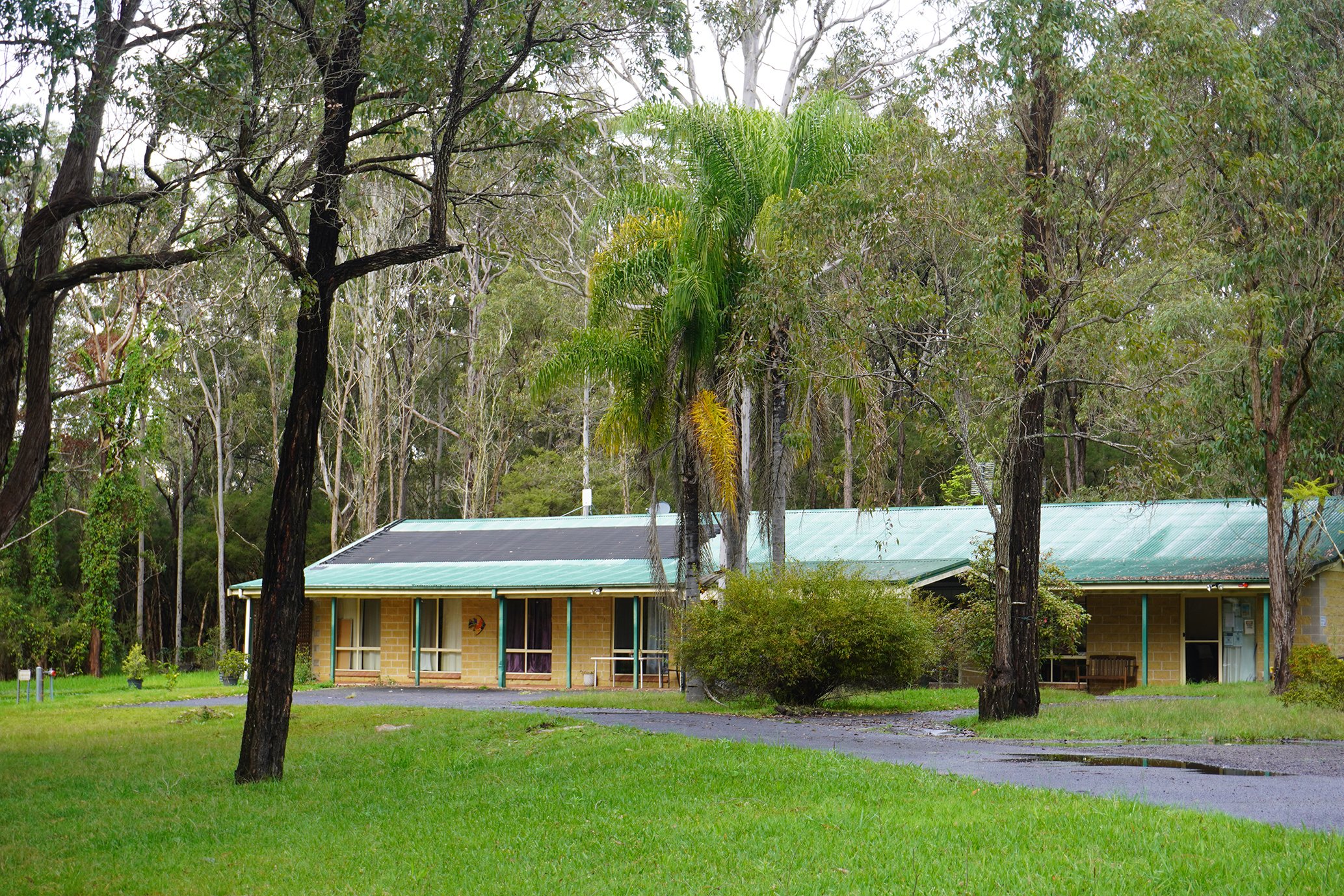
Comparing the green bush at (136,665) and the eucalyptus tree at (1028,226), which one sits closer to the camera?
the eucalyptus tree at (1028,226)

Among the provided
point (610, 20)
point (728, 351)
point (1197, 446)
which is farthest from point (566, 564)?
point (610, 20)

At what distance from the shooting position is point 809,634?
1917 cm

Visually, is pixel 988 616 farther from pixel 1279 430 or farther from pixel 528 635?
pixel 528 635

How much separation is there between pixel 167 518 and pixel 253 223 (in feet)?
126

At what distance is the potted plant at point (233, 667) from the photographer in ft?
101

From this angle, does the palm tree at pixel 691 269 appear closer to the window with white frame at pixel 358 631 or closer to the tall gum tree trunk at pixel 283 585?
the tall gum tree trunk at pixel 283 585

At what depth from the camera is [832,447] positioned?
4391cm

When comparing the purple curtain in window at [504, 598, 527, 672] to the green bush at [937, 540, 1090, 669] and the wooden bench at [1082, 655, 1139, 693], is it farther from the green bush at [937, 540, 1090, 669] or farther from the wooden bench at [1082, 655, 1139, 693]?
the wooden bench at [1082, 655, 1139, 693]

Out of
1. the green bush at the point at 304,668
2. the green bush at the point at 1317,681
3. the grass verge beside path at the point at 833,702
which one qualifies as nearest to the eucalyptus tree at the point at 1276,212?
the green bush at the point at 1317,681

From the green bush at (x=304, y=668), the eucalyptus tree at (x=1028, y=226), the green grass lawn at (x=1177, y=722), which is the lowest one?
the green bush at (x=304, y=668)

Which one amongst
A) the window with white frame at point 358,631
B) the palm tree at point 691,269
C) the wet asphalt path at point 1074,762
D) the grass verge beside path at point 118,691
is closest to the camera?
the wet asphalt path at point 1074,762

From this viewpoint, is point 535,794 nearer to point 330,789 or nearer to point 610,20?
point 330,789

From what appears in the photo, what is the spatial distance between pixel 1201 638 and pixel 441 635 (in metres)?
16.4

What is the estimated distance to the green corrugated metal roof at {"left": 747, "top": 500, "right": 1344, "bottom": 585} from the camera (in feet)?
82.5
